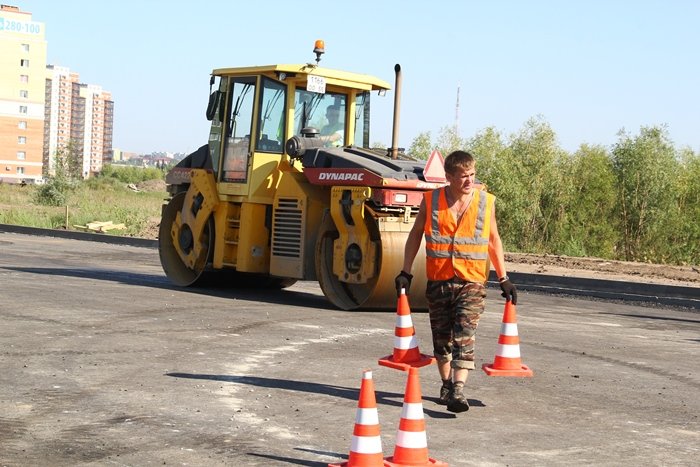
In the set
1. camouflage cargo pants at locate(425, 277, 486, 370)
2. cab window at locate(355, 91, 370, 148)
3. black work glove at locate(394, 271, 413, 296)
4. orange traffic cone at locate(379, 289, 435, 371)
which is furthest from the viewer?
cab window at locate(355, 91, 370, 148)

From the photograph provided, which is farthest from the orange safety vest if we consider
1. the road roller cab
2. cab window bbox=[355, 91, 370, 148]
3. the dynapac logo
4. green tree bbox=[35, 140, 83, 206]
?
green tree bbox=[35, 140, 83, 206]

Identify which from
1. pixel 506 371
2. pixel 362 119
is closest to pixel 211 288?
pixel 362 119

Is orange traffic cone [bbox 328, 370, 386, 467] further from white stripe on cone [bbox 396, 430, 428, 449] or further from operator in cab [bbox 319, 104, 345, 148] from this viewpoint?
operator in cab [bbox 319, 104, 345, 148]

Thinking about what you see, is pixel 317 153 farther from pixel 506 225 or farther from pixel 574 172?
pixel 574 172

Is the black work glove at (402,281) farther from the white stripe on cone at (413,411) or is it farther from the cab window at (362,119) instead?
the cab window at (362,119)

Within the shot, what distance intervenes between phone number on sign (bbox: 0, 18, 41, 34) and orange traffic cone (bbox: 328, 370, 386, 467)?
14335 centimetres

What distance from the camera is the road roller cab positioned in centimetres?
1399

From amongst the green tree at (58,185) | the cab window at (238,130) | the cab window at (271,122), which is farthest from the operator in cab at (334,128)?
the green tree at (58,185)

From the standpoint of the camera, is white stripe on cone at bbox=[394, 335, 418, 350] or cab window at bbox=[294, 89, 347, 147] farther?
cab window at bbox=[294, 89, 347, 147]

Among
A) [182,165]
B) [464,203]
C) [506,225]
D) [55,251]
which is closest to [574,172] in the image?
[506,225]

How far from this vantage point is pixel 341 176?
46.7ft

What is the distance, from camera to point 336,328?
1254 cm

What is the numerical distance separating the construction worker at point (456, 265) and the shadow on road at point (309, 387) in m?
0.36

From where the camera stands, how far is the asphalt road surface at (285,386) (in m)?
6.59
